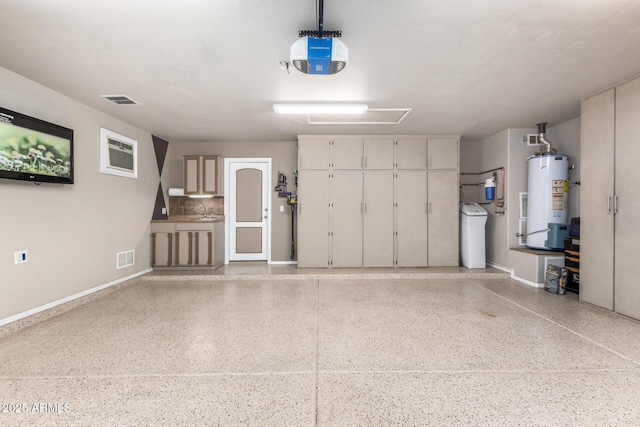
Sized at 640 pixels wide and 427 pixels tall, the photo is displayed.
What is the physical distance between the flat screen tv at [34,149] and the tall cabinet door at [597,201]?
6284 mm

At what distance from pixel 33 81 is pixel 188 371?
11.6 ft

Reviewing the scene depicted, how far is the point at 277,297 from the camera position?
13.3ft

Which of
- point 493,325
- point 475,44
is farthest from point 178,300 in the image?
point 475,44

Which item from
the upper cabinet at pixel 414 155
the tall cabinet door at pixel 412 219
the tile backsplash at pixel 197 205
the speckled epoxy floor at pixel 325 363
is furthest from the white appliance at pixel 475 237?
the tile backsplash at pixel 197 205

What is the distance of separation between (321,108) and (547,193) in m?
3.74

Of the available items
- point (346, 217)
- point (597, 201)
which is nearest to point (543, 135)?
point (597, 201)

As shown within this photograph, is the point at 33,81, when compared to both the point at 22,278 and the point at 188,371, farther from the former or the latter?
the point at 188,371

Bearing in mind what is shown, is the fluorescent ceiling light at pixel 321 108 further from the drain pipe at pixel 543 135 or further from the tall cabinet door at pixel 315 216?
the drain pipe at pixel 543 135

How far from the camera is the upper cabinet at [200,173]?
5898 mm

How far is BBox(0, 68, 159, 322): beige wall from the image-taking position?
299 cm

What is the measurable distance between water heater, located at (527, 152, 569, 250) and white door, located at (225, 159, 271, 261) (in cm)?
474

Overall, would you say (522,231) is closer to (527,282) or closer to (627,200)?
(527,282)

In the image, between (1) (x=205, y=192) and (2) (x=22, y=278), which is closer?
(2) (x=22, y=278)

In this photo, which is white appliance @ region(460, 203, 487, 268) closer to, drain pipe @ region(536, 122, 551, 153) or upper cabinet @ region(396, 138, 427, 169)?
upper cabinet @ region(396, 138, 427, 169)
